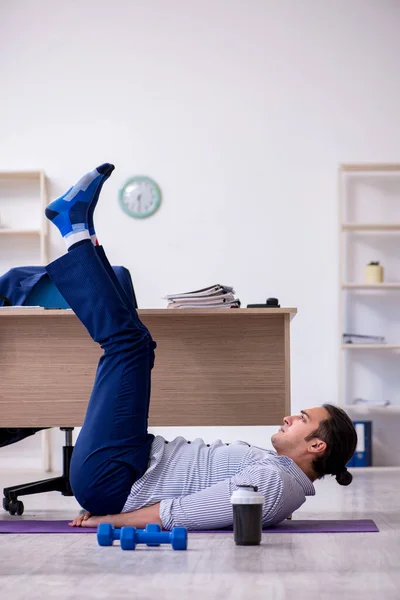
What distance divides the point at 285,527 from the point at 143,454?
46 centimetres

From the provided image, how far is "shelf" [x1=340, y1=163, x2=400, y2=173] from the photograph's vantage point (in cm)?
546

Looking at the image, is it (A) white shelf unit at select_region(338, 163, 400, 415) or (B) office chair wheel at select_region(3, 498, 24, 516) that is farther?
(A) white shelf unit at select_region(338, 163, 400, 415)

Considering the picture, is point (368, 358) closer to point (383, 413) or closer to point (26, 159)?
point (383, 413)

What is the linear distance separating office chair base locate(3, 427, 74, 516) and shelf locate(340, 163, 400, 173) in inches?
105

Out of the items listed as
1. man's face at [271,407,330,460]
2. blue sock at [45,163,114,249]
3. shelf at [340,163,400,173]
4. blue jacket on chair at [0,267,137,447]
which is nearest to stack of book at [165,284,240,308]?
blue jacket on chair at [0,267,137,447]

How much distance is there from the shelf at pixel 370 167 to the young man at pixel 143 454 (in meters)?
3.33

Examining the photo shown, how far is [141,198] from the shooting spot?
5.72 meters

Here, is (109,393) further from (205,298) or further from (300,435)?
(205,298)

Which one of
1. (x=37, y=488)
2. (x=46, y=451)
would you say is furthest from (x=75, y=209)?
(x=46, y=451)

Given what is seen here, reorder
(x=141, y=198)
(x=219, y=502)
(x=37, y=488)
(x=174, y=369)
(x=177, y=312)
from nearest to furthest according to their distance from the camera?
(x=219, y=502)
(x=177, y=312)
(x=174, y=369)
(x=37, y=488)
(x=141, y=198)

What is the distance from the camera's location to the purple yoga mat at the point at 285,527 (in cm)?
239

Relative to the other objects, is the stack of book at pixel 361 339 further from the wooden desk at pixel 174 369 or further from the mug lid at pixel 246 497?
the mug lid at pixel 246 497

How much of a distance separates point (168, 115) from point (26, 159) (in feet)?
3.17

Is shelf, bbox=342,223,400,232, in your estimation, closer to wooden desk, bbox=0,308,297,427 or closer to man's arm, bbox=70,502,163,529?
wooden desk, bbox=0,308,297,427
